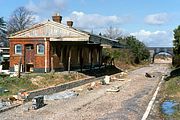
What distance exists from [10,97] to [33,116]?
5.60m

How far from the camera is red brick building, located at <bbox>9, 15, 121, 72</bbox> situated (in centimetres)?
4203

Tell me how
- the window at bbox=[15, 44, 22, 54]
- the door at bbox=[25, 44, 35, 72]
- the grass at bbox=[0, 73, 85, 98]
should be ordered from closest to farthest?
the grass at bbox=[0, 73, 85, 98] → the door at bbox=[25, 44, 35, 72] → the window at bbox=[15, 44, 22, 54]

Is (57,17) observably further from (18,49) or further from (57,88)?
(57,88)

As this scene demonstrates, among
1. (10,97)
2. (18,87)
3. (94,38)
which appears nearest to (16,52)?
(94,38)

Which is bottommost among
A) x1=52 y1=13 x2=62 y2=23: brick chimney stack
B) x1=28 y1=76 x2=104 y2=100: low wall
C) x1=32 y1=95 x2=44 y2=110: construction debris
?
x1=28 y1=76 x2=104 y2=100: low wall

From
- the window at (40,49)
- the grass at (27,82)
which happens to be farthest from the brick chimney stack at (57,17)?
the grass at (27,82)

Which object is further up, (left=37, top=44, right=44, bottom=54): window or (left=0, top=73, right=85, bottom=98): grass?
(left=37, top=44, right=44, bottom=54): window

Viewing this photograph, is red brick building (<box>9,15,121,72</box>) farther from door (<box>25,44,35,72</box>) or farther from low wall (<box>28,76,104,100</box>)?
low wall (<box>28,76,104,100</box>)

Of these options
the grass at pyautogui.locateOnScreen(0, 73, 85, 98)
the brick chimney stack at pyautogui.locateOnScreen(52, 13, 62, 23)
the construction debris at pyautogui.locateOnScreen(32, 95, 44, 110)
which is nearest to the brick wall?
the brick chimney stack at pyautogui.locateOnScreen(52, 13, 62, 23)

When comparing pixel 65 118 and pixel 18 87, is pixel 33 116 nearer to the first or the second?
pixel 65 118

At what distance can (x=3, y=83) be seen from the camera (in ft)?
87.1

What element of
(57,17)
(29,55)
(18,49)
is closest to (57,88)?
(29,55)

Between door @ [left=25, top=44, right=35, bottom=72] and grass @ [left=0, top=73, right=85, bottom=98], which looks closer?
grass @ [left=0, top=73, right=85, bottom=98]

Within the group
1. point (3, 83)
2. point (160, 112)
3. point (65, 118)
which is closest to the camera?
point (65, 118)
